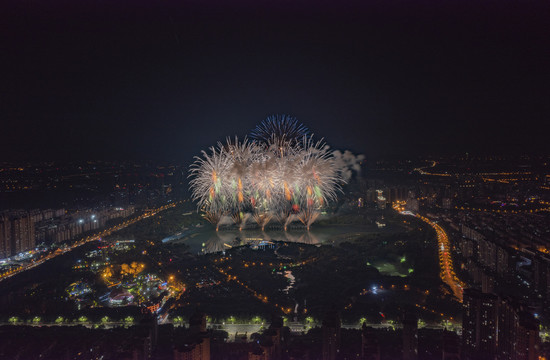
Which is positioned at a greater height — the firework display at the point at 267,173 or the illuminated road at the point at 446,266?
the firework display at the point at 267,173

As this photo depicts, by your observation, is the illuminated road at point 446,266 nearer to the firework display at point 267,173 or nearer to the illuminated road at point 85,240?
the firework display at point 267,173

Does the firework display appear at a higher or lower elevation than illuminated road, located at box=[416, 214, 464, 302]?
higher

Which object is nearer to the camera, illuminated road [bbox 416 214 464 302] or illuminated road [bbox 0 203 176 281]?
illuminated road [bbox 416 214 464 302]

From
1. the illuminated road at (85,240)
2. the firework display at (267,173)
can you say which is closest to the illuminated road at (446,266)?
the firework display at (267,173)

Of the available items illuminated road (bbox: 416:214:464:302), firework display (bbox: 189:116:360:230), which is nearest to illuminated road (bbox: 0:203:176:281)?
firework display (bbox: 189:116:360:230)

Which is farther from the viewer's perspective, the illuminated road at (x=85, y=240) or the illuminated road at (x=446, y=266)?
the illuminated road at (x=85, y=240)

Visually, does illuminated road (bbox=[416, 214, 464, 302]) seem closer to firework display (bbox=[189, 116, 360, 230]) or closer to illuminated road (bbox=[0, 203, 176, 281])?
firework display (bbox=[189, 116, 360, 230])

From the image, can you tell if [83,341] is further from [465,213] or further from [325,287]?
[465,213]

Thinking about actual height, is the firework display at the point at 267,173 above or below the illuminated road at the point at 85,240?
above
